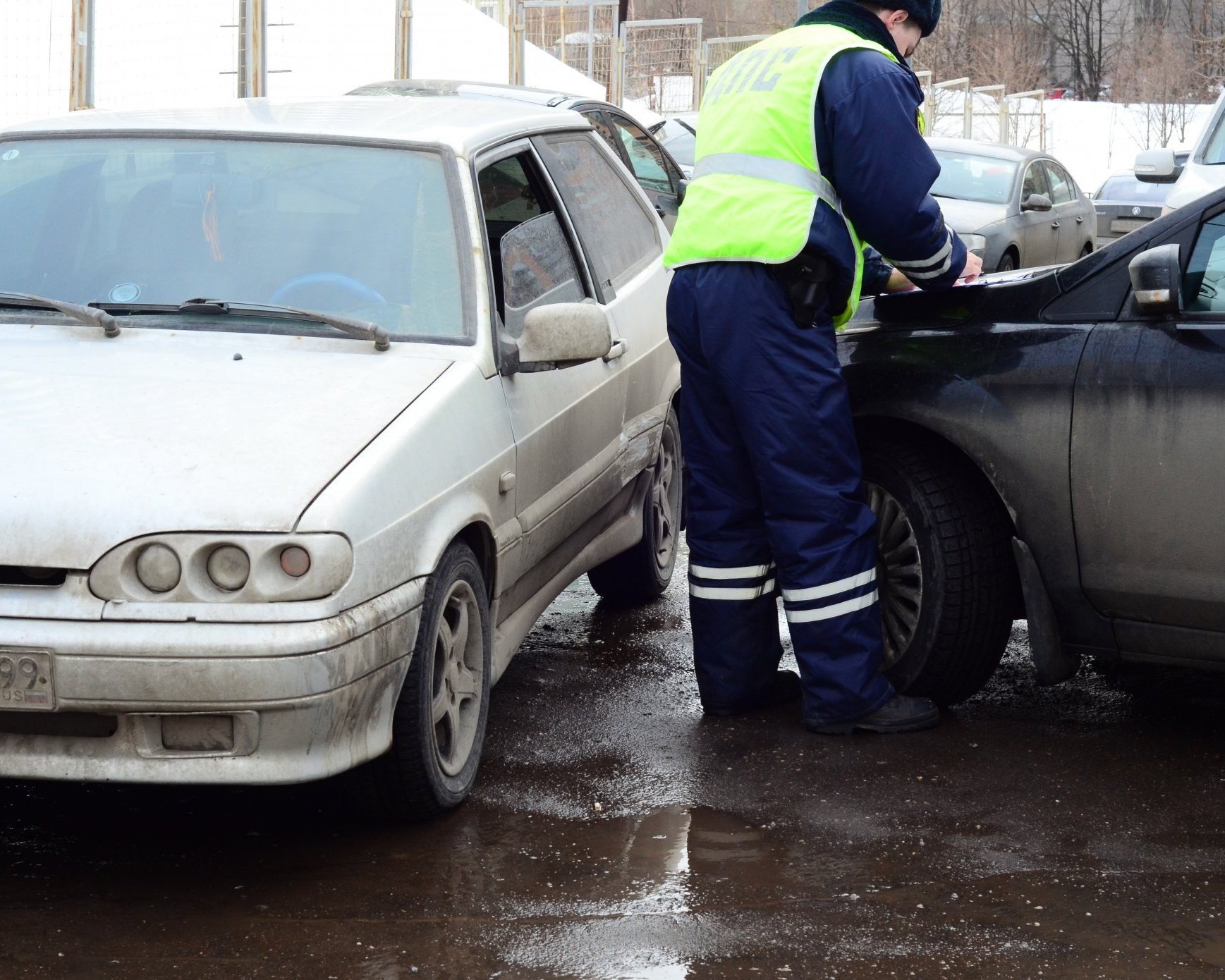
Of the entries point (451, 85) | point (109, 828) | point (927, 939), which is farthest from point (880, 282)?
point (451, 85)

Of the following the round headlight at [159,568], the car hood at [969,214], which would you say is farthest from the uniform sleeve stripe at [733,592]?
the car hood at [969,214]

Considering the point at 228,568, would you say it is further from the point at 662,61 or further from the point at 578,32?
the point at 662,61

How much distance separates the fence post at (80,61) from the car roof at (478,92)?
66.9 inches

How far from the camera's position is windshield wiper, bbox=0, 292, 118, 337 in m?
3.91

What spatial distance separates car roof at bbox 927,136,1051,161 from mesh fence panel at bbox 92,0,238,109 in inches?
250

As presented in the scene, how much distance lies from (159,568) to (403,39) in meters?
14.3

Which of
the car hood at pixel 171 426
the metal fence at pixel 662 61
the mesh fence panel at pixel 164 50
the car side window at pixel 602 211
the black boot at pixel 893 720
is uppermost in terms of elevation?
the metal fence at pixel 662 61

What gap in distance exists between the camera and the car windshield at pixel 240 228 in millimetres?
4059

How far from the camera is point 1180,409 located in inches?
153

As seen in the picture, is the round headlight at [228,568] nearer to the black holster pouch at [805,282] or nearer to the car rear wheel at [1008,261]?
the black holster pouch at [805,282]

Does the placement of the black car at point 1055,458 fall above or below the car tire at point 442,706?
above

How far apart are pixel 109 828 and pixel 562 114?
110 inches

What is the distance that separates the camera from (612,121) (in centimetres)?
1120

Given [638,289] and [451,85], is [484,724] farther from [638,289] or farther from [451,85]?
[451,85]
